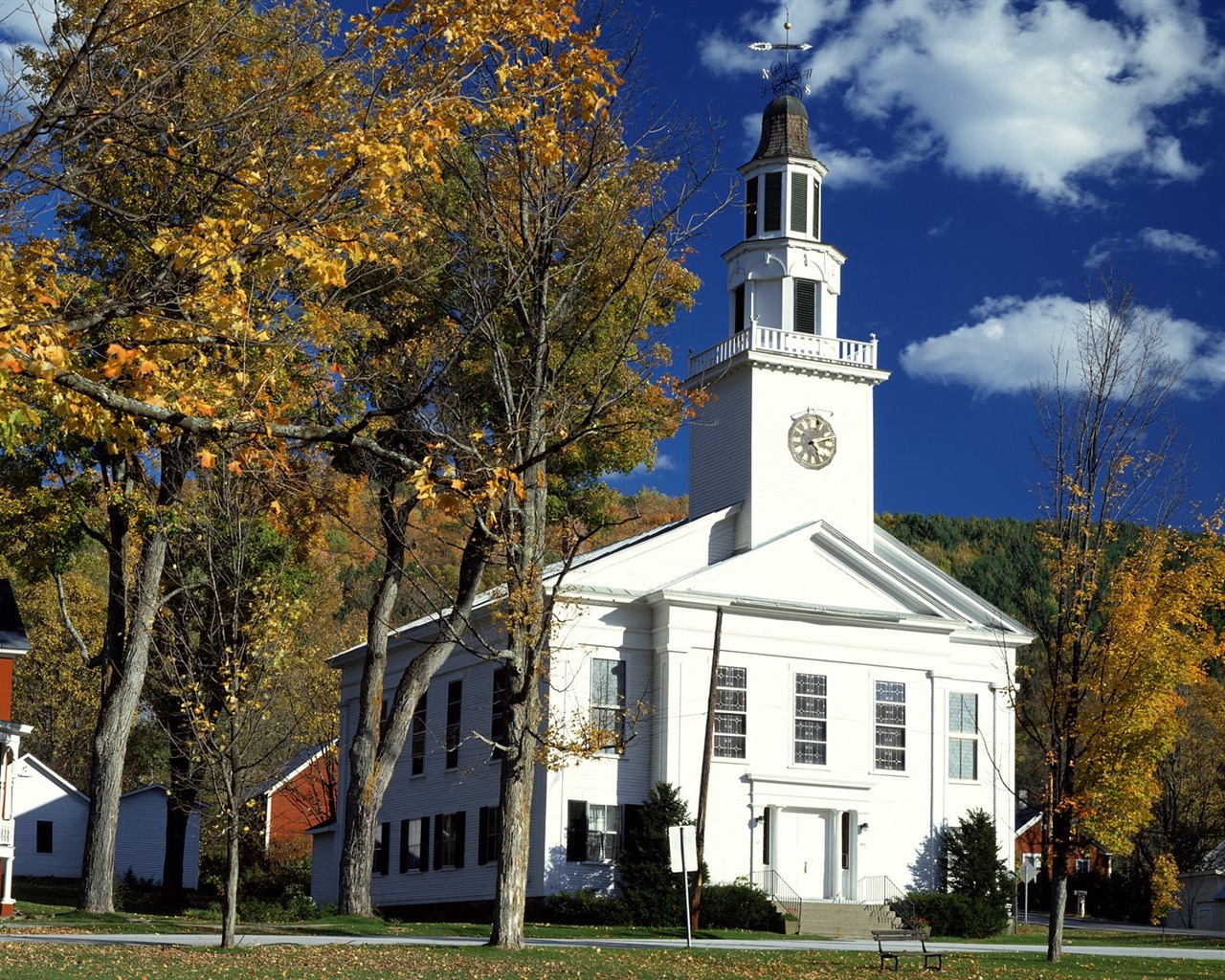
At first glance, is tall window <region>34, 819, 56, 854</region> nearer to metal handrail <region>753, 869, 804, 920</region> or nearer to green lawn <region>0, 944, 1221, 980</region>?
metal handrail <region>753, 869, 804, 920</region>

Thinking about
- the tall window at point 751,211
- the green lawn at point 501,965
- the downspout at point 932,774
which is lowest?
the green lawn at point 501,965

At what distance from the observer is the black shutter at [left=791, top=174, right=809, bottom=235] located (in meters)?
43.7

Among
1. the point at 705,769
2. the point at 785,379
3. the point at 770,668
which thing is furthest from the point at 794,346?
the point at 705,769

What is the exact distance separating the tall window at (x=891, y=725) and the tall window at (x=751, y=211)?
12.9m

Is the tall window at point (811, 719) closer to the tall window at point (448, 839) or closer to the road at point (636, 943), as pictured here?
the road at point (636, 943)

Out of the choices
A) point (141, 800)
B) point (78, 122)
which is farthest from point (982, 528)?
point (78, 122)

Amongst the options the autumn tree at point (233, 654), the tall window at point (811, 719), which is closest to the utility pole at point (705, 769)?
the tall window at point (811, 719)

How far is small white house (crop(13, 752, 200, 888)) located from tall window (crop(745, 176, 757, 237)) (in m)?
30.7

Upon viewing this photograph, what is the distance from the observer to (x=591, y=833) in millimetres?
36875

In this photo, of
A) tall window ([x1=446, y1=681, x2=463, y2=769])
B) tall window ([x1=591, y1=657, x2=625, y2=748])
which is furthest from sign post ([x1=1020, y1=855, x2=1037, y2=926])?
tall window ([x1=446, y1=681, x2=463, y2=769])

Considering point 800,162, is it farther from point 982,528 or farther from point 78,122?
point 982,528

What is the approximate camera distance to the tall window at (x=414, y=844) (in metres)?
41.6

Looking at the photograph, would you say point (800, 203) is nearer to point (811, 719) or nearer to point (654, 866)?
point (811, 719)

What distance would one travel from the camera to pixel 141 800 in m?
62.6
